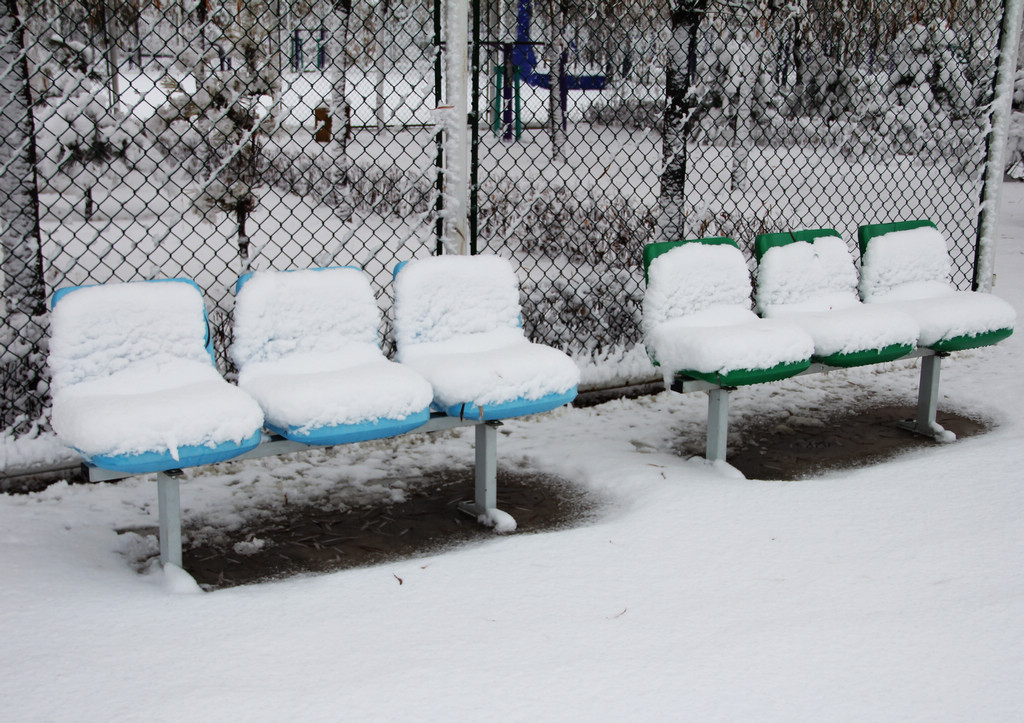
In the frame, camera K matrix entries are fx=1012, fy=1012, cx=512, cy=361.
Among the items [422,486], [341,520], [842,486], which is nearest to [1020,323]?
[842,486]

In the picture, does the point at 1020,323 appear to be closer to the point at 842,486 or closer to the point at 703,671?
the point at 842,486

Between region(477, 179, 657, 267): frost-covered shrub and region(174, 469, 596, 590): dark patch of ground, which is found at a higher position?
region(477, 179, 657, 267): frost-covered shrub

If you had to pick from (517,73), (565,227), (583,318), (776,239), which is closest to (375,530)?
(776,239)

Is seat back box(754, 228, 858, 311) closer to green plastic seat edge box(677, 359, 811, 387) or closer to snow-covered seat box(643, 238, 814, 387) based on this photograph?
snow-covered seat box(643, 238, 814, 387)

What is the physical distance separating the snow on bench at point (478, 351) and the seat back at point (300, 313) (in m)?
0.15

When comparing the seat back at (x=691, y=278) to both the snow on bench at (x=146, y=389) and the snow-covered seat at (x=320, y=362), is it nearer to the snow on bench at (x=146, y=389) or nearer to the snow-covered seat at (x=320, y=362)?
the snow-covered seat at (x=320, y=362)

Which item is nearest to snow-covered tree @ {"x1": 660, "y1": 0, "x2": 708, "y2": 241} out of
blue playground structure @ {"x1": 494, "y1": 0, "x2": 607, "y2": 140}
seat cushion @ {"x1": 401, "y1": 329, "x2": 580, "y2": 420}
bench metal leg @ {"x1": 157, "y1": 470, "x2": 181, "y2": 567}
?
seat cushion @ {"x1": 401, "y1": 329, "x2": 580, "y2": 420}

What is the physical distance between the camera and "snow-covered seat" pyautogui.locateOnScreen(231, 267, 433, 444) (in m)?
2.92

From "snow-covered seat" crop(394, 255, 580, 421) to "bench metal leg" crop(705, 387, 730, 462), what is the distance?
737 millimetres

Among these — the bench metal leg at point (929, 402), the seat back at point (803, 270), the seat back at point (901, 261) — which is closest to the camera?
the seat back at point (803, 270)

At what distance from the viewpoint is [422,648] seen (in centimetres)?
244

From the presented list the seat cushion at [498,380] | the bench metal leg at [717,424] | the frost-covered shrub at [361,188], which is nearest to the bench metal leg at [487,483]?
the seat cushion at [498,380]

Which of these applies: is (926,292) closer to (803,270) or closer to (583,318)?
(803,270)

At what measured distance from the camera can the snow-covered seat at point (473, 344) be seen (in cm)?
320
